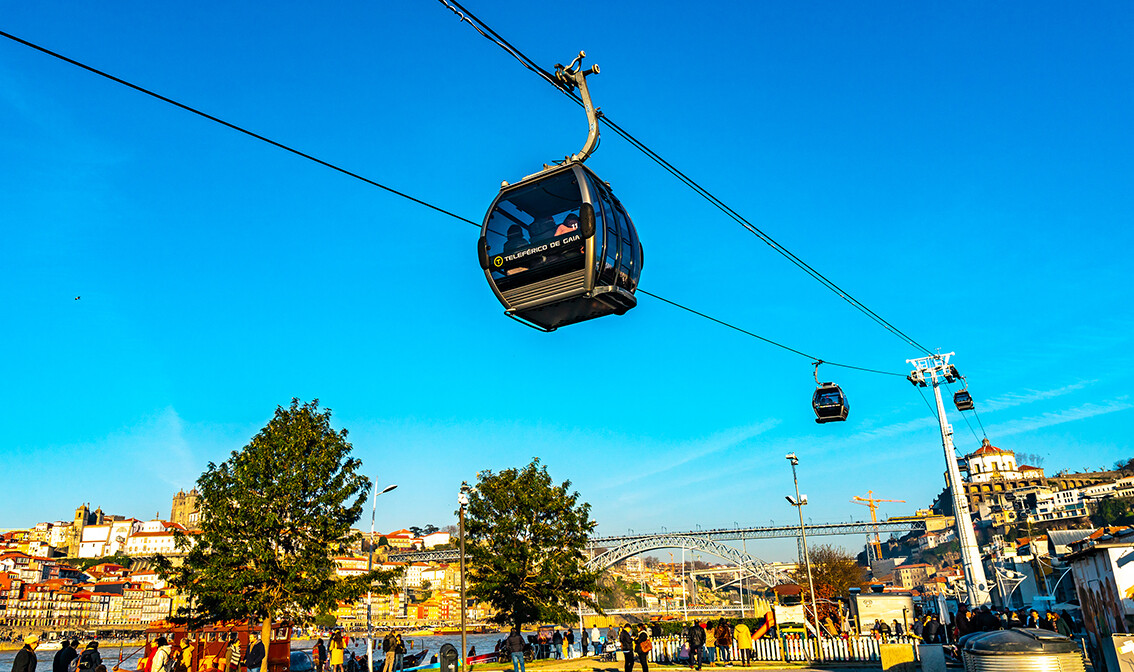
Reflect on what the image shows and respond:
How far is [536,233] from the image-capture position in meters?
9.75

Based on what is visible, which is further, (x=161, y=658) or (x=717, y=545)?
(x=717, y=545)

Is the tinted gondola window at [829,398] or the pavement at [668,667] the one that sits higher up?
the tinted gondola window at [829,398]

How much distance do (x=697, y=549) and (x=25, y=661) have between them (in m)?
144

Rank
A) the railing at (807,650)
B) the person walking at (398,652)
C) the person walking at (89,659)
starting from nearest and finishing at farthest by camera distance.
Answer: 1. the person walking at (89,659)
2. the railing at (807,650)
3. the person walking at (398,652)

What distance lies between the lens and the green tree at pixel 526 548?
28672 mm

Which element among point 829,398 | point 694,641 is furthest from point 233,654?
point 829,398

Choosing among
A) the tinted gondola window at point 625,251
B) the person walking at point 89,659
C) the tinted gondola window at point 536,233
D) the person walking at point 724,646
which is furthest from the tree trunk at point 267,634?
the tinted gondola window at point 625,251

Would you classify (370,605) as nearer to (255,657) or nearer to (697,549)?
(255,657)

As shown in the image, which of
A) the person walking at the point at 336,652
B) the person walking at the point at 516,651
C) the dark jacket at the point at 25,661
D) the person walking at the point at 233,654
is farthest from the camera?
the person walking at the point at 336,652

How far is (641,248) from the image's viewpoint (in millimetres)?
10562

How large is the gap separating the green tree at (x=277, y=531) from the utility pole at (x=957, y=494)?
28.3 metres

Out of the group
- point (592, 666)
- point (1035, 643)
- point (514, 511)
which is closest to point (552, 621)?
point (514, 511)

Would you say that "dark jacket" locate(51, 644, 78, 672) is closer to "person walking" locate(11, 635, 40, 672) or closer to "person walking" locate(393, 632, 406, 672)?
"person walking" locate(11, 635, 40, 672)

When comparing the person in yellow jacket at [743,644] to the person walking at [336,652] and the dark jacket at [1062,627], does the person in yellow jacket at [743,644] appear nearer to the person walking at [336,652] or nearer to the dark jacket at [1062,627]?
the dark jacket at [1062,627]
